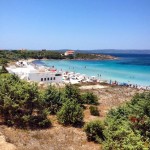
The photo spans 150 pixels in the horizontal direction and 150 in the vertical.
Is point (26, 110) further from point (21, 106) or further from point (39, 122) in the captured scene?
point (39, 122)

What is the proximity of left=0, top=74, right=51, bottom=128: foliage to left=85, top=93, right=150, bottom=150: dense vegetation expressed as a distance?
19.3 feet

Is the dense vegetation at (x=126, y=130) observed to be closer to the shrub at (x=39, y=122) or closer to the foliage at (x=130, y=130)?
the foliage at (x=130, y=130)

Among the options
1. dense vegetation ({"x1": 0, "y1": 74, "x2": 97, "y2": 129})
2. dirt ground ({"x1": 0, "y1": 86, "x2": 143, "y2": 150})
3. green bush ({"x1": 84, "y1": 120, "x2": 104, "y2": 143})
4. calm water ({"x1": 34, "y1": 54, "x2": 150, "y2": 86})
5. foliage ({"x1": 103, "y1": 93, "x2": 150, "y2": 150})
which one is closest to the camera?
foliage ({"x1": 103, "y1": 93, "x2": 150, "y2": 150})

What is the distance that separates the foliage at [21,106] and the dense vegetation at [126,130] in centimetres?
587

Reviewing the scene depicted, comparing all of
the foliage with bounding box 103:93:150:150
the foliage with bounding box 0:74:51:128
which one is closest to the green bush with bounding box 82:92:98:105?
the foliage with bounding box 0:74:51:128

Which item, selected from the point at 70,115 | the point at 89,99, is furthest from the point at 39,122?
the point at 89,99

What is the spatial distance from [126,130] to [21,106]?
12.5 m

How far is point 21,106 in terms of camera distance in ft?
85.0

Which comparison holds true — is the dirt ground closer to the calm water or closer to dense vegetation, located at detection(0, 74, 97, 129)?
dense vegetation, located at detection(0, 74, 97, 129)

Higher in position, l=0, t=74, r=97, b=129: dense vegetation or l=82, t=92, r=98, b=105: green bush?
l=0, t=74, r=97, b=129: dense vegetation

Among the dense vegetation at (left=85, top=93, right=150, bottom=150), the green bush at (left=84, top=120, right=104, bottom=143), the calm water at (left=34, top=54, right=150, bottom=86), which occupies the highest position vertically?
the dense vegetation at (left=85, top=93, right=150, bottom=150)

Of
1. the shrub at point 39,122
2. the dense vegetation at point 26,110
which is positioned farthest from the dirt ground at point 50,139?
the dense vegetation at point 26,110

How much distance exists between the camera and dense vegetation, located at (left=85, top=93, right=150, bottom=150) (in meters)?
15.2

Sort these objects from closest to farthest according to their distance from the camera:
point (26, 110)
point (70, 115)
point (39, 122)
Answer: point (39, 122) → point (70, 115) → point (26, 110)
